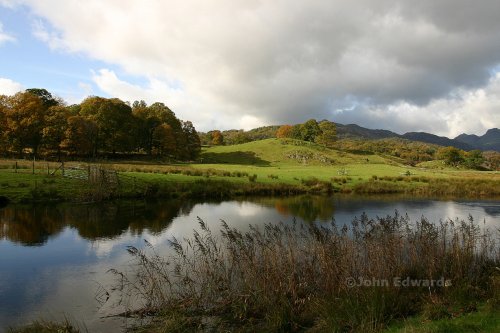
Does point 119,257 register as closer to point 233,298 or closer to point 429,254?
point 233,298

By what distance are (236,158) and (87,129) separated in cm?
4633

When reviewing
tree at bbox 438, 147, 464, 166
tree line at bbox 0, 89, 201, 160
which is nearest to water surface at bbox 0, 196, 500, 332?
tree line at bbox 0, 89, 201, 160

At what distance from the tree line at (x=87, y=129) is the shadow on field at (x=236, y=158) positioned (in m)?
5.01

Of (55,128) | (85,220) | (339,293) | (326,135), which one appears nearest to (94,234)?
(85,220)

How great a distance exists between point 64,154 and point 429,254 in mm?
78657

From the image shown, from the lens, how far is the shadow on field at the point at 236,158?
103 metres

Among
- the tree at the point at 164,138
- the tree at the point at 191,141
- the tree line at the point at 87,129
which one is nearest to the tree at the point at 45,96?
the tree line at the point at 87,129

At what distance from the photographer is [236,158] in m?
110

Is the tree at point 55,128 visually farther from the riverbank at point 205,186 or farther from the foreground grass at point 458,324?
the foreground grass at point 458,324

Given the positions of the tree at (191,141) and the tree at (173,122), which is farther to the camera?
the tree at (191,141)

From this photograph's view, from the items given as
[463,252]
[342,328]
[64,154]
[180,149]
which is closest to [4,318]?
[342,328]

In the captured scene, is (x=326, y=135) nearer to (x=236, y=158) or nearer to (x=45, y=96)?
(x=236, y=158)

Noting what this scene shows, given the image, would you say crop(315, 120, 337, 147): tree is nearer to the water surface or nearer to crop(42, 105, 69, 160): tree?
crop(42, 105, 69, 160): tree

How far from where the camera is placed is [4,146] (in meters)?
66.8
